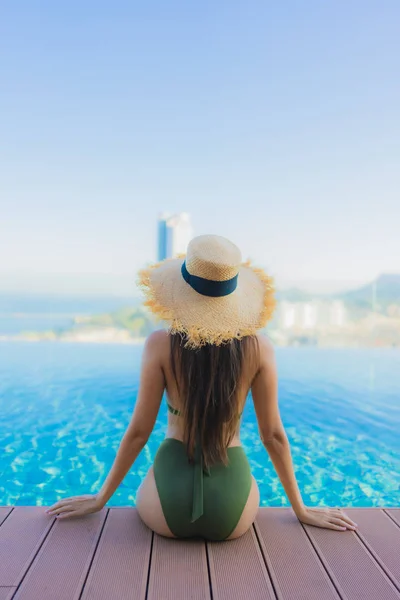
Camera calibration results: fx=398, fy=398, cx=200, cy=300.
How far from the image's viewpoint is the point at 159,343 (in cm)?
117

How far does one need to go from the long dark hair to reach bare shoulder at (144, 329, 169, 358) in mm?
21

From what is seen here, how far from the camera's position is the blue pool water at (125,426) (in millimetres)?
2705

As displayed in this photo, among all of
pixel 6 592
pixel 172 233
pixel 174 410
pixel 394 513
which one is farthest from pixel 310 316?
pixel 6 592

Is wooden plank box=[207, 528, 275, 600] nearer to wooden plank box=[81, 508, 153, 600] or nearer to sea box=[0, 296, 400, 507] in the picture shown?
wooden plank box=[81, 508, 153, 600]

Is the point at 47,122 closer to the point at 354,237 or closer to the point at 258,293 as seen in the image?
the point at 354,237

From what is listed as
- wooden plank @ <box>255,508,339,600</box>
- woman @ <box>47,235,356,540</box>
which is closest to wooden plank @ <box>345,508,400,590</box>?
wooden plank @ <box>255,508,339,600</box>

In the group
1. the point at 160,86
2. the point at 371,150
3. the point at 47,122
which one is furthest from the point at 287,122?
the point at 47,122

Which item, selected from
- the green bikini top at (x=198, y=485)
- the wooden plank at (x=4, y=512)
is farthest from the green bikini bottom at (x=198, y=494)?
the wooden plank at (x=4, y=512)

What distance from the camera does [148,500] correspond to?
1.30 metres

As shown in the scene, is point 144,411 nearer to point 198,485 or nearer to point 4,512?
point 198,485

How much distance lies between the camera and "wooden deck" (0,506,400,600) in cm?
110

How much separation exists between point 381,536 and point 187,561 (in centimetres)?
70

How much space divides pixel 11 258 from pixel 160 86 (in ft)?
33.3

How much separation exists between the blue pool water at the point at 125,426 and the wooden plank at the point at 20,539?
3.80 ft
